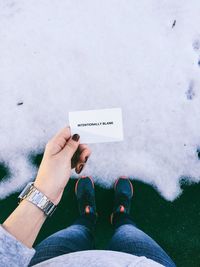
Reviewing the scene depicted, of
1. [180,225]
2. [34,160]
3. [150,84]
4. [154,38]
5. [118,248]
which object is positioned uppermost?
[154,38]

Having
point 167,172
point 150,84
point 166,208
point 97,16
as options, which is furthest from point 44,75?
point 166,208

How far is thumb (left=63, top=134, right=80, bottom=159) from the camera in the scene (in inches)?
37.0

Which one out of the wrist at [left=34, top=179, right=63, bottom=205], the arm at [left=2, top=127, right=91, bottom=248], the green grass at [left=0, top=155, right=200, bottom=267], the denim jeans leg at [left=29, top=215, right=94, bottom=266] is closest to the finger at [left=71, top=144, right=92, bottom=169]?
the arm at [left=2, top=127, right=91, bottom=248]

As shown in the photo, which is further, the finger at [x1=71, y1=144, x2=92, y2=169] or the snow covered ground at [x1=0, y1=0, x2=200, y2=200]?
the snow covered ground at [x1=0, y1=0, x2=200, y2=200]

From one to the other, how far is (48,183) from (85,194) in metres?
0.46

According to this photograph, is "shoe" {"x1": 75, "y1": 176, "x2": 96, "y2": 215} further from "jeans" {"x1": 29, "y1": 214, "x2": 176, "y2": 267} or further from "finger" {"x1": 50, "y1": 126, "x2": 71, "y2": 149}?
"finger" {"x1": 50, "y1": 126, "x2": 71, "y2": 149}

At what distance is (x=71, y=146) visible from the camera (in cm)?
96

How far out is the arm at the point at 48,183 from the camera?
801 mm

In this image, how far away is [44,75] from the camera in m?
1.38

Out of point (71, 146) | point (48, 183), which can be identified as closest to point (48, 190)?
point (48, 183)

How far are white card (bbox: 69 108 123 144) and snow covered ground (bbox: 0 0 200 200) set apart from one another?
11.7 inches

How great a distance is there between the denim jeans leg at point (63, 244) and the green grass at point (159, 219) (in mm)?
190

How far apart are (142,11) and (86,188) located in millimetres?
834

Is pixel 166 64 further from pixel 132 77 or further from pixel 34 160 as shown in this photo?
pixel 34 160
